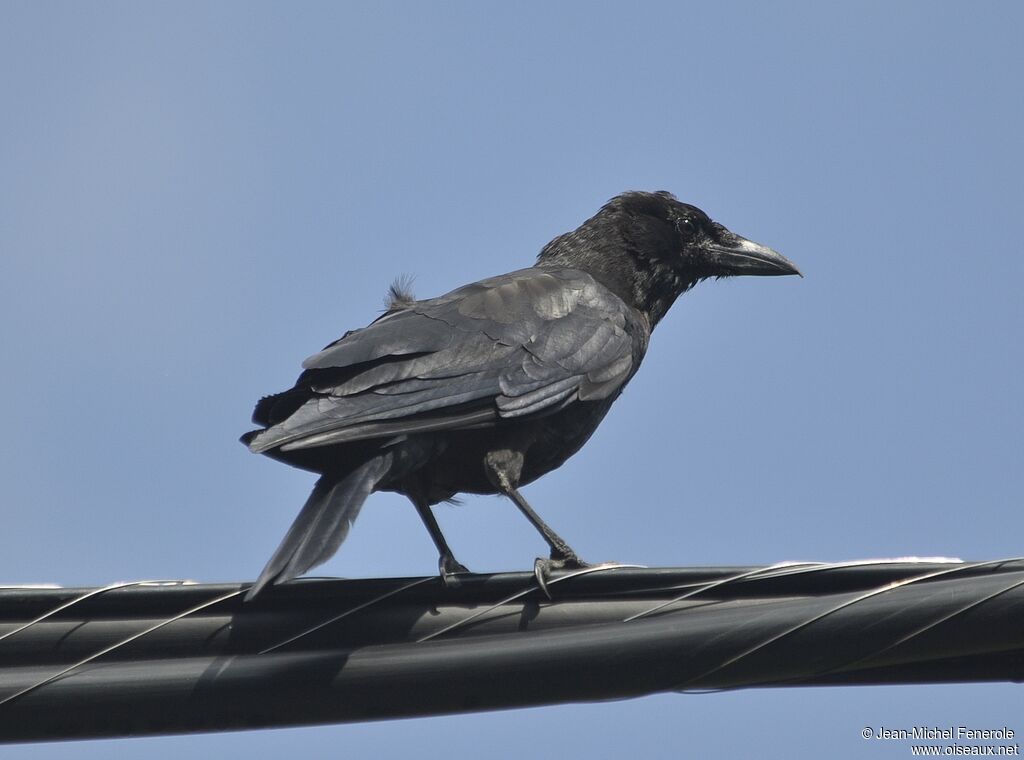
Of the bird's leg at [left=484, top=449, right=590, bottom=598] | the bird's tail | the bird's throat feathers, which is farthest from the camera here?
the bird's throat feathers

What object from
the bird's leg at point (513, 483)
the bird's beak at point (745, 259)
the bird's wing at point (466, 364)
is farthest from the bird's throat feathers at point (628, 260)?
the bird's leg at point (513, 483)

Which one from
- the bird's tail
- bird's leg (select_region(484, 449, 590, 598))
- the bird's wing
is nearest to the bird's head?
the bird's wing

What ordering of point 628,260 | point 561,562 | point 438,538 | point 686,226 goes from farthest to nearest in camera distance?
point 686,226 → point 628,260 → point 438,538 → point 561,562

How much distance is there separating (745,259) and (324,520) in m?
3.81

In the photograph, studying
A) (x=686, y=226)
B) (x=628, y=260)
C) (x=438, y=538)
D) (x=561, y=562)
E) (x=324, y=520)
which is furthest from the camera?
(x=686, y=226)

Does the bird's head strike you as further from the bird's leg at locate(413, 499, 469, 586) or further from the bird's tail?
the bird's tail

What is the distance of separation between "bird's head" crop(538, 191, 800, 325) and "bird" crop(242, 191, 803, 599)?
0.01 metres

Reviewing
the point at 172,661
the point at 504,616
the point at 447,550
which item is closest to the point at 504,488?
the point at 447,550

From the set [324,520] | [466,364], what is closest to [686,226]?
[466,364]

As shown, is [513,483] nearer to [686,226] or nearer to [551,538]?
[551,538]

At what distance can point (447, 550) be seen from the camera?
6.02 m

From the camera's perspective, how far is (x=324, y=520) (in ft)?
15.0

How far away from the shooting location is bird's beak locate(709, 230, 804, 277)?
7645 millimetres

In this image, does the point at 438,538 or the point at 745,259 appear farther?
the point at 745,259
